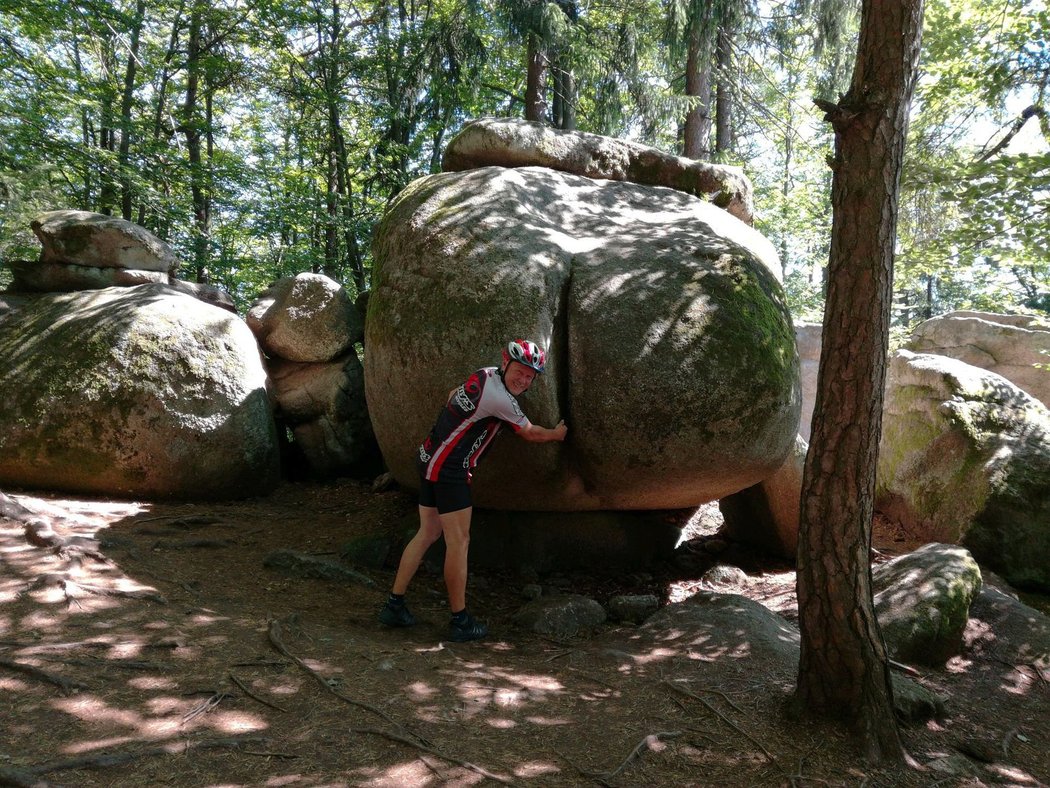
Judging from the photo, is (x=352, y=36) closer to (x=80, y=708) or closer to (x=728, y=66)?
(x=728, y=66)

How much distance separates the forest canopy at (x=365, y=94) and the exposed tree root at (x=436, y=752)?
723cm

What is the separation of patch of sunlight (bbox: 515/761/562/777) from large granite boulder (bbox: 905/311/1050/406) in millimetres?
14113

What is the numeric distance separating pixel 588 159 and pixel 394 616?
17.8ft

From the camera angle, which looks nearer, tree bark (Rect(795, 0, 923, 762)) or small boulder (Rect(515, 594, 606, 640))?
tree bark (Rect(795, 0, 923, 762))

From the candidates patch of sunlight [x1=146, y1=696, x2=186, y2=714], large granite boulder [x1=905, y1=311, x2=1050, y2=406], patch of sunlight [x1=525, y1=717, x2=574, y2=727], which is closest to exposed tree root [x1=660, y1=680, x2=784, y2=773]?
patch of sunlight [x1=525, y1=717, x2=574, y2=727]

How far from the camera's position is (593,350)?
5.53 meters

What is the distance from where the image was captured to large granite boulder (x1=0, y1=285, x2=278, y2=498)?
6949mm

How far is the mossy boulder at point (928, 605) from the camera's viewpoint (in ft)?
15.4

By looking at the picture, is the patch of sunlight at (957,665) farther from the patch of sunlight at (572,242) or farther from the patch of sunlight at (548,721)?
the patch of sunlight at (572,242)

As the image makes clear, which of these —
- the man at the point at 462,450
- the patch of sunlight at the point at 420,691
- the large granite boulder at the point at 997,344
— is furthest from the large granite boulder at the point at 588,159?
the large granite boulder at the point at 997,344

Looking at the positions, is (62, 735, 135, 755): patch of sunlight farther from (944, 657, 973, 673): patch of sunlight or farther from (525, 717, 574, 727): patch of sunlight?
(944, 657, 973, 673): patch of sunlight

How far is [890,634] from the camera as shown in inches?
185

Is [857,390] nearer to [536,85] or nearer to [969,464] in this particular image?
[969,464]

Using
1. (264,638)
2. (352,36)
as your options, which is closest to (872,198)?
(264,638)
